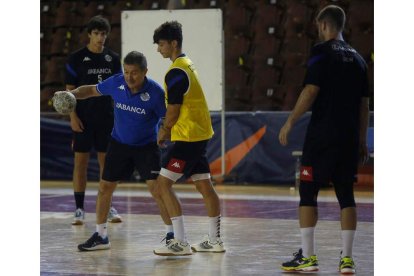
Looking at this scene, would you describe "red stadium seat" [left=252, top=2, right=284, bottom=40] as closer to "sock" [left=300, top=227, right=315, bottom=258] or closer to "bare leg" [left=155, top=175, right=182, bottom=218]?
"bare leg" [left=155, top=175, right=182, bottom=218]

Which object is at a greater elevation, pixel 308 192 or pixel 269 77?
pixel 269 77

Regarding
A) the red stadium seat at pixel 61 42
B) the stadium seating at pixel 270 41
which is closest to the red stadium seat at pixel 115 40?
the stadium seating at pixel 270 41

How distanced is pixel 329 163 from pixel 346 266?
0.75 m

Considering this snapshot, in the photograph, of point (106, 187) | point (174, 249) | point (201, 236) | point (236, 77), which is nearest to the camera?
point (174, 249)

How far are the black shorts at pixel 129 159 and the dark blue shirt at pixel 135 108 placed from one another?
56 mm

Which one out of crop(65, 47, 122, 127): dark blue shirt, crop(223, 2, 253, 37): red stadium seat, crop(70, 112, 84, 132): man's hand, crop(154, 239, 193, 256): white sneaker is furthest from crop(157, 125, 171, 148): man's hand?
crop(223, 2, 253, 37): red stadium seat

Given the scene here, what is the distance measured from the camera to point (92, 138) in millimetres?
9789

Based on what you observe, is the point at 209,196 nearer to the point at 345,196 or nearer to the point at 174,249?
the point at 174,249

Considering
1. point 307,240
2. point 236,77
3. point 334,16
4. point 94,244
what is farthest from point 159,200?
point 236,77

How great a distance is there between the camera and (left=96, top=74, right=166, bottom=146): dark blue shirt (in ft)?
24.1

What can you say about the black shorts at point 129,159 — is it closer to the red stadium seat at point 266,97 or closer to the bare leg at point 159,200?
the bare leg at point 159,200

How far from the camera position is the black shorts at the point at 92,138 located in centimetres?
975

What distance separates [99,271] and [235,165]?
9.21 meters
